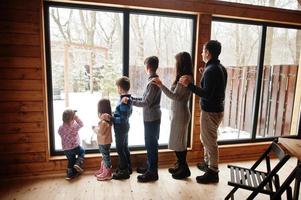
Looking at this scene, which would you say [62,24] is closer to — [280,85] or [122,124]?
[122,124]

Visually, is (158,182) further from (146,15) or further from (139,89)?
(146,15)

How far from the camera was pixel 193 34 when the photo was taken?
2.95 meters

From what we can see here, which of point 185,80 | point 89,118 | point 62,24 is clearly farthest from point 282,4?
point 89,118

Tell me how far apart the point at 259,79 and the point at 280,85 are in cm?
50

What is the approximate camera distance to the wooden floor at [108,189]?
229 cm

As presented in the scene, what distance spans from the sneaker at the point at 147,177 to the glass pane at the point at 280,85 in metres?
1.88

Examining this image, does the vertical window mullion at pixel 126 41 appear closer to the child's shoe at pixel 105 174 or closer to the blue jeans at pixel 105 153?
the blue jeans at pixel 105 153

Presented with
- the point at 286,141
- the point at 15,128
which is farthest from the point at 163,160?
the point at 15,128

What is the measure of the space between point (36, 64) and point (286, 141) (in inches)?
97.3

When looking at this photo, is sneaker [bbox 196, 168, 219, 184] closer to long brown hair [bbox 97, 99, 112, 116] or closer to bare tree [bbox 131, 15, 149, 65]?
long brown hair [bbox 97, 99, 112, 116]

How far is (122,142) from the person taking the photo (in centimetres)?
259

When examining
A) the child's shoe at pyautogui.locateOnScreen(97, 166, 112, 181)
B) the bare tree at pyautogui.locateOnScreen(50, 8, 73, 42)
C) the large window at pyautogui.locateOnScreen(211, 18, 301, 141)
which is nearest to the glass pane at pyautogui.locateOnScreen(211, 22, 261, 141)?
the large window at pyautogui.locateOnScreen(211, 18, 301, 141)

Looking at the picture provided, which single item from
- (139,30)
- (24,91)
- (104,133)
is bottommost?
(104,133)

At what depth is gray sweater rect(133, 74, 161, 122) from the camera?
8.05 ft
